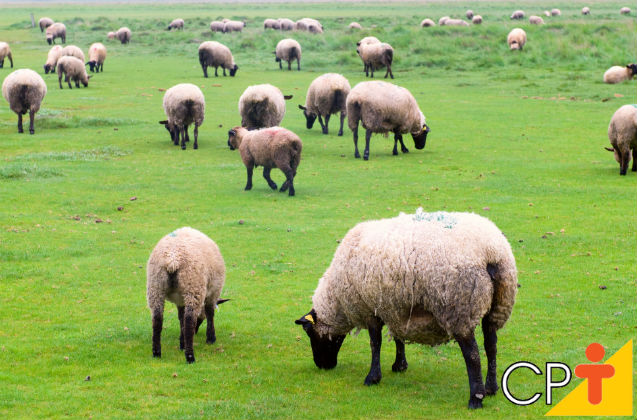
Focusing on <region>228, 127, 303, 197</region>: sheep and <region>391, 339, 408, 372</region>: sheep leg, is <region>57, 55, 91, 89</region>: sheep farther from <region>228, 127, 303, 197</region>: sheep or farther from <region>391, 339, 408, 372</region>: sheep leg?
<region>391, 339, 408, 372</region>: sheep leg

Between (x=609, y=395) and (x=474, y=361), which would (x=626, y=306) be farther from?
(x=474, y=361)

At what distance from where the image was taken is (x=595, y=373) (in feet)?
26.6

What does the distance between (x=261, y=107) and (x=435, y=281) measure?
16.2 metres

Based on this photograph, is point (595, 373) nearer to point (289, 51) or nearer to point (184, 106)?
point (184, 106)

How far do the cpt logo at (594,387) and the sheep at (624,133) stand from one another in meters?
10.3

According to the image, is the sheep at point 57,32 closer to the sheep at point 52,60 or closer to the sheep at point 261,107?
the sheep at point 52,60

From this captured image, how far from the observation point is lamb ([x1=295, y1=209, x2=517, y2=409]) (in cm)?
738

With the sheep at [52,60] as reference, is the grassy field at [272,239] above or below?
below

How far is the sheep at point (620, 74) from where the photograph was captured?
3469 cm

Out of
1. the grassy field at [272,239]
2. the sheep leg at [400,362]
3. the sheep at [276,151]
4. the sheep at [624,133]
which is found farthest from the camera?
the sheep at [624,133]

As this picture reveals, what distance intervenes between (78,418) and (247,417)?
5.18 feet

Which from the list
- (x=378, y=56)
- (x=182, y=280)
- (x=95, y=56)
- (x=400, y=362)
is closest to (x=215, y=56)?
(x=95, y=56)

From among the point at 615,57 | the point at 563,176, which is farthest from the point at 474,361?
the point at 615,57

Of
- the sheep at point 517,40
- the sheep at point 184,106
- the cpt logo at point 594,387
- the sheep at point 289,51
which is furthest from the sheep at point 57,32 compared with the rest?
the cpt logo at point 594,387
